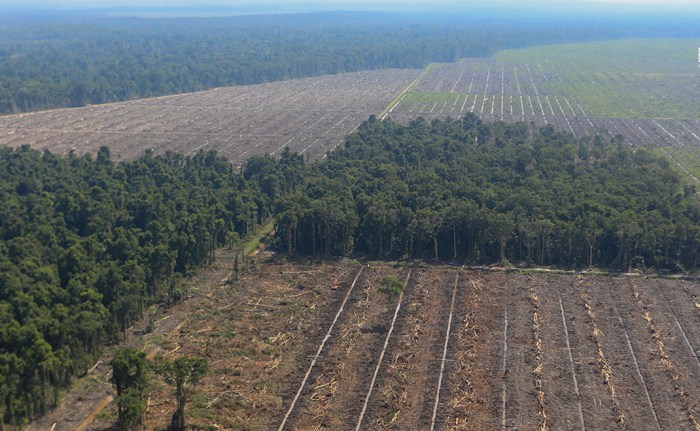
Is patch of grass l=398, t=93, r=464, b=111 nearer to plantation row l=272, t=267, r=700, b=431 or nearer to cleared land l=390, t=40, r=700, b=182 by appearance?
cleared land l=390, t=40, r=700, b=182

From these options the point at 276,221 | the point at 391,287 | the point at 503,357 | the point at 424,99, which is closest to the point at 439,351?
the point at 503,357

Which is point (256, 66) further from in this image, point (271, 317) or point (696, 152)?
point (271, 317)

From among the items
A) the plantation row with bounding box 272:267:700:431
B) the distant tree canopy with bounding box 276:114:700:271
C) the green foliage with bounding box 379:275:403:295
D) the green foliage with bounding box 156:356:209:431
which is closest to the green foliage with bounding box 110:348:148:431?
the green foliage with bounding box 156:356:209:431

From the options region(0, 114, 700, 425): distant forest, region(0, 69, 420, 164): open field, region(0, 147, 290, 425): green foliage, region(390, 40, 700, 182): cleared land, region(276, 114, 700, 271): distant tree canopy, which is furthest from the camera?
region(390, 40, 700, 182): cleared land

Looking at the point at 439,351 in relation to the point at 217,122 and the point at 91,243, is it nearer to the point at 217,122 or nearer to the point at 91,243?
the point at 91,243

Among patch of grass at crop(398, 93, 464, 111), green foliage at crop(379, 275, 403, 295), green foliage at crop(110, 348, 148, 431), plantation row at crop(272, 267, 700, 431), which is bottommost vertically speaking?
plantation row at crop(272, 267, 700, 431)

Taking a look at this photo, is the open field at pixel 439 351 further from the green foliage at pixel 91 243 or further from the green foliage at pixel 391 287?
the green foliage at pixel 91 243
